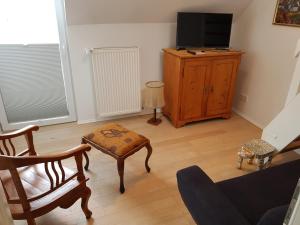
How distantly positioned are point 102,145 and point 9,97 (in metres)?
1.56

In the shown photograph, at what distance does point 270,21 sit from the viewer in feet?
8.71

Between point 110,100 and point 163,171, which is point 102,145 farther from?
point 110,100

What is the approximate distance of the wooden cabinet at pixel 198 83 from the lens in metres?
2.70

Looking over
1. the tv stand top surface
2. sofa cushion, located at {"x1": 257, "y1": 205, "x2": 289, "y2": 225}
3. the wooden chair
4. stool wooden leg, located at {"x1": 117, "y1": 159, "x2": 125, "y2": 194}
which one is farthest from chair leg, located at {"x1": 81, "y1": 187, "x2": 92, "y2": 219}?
the tv stand top surface

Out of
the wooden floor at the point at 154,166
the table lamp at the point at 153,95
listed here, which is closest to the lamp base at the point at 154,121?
the wooden floor at the point at 154,166

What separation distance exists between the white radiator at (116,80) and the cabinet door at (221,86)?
0.93 m

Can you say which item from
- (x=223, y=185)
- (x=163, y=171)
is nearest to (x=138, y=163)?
(x=163, y=171)

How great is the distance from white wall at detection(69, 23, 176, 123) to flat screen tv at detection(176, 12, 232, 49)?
8.6 inches

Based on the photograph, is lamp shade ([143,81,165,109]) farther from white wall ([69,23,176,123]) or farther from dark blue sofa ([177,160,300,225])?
dark blue sofa ([177,160,300,225])

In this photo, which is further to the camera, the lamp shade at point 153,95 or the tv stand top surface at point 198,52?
the lamp shade at point 153,95

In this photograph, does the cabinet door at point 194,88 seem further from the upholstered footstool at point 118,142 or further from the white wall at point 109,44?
the upholstered footstool at point 118,142

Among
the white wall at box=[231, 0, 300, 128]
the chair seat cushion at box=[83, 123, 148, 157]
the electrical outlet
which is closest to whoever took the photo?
the chair seat cushion at box=[83, 123, 148, 157]

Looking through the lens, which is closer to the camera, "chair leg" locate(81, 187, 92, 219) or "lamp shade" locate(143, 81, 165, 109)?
"chair leg" locate(81, 187, 92, 219)

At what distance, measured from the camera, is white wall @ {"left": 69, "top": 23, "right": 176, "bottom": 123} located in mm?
2666
